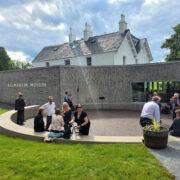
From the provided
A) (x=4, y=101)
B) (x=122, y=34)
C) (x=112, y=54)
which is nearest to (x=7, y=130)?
(x=4, y=101)

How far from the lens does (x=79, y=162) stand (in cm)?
697

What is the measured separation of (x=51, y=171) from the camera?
644 cm

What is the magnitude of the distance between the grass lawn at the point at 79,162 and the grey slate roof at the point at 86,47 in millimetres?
26831

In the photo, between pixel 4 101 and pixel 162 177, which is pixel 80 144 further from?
pixel 4 101

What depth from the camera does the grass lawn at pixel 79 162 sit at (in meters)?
6.20

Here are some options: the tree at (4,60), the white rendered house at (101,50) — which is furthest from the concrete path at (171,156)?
the tree at (4,60)

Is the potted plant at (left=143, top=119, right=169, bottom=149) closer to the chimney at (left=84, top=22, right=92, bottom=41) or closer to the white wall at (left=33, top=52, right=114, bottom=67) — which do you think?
the white wall at (left=33, top=52, right=114, bottom=67)

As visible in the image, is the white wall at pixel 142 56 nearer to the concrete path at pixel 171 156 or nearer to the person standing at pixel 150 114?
the person standing at pixel 150 114

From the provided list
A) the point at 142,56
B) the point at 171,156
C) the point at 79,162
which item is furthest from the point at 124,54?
the point at 79,162

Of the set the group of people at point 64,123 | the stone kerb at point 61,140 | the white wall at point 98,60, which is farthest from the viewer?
the white wall at point 98,60

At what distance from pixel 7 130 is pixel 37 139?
6.77 ft

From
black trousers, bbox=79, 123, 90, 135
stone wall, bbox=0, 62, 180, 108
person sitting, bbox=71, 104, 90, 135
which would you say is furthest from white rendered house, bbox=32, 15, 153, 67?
black trousers, bbox=79, 123, 90, 135

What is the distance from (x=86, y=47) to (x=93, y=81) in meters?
15.0

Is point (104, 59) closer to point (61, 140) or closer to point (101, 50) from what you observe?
point (101, 50)
